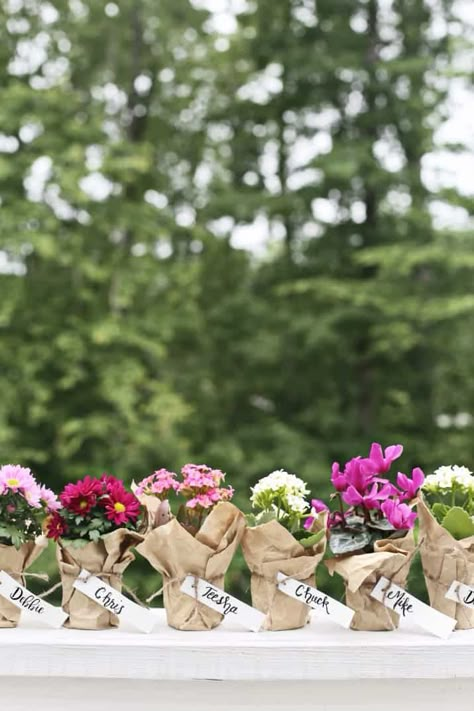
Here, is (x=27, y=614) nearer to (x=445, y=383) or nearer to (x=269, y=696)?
(x=269, y=696)

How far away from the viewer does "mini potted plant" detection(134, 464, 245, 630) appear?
1485mm

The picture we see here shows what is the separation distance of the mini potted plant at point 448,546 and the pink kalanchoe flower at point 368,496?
0.07m

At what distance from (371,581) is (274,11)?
8.21 m

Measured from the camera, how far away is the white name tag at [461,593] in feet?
4.97

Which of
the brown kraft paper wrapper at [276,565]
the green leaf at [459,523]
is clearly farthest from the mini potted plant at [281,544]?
the green leaf at [459,523]

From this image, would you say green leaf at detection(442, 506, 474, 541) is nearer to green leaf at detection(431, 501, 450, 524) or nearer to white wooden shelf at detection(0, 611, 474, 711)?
green leaf at detection(431, 501, 450, 524)

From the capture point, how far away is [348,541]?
1.49 m

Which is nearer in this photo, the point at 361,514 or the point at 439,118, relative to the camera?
the point at 361,514

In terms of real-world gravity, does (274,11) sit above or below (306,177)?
above

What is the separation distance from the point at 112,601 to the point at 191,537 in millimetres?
170

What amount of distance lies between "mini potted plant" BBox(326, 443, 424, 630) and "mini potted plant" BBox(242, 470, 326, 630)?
0.12ft

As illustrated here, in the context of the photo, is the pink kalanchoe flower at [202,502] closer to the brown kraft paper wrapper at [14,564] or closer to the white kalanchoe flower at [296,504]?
the white kalanchoe flower at [296,504]

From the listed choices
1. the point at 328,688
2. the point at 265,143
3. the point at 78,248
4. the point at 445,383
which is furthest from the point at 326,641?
the point at 265,143

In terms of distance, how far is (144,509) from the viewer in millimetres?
1586
